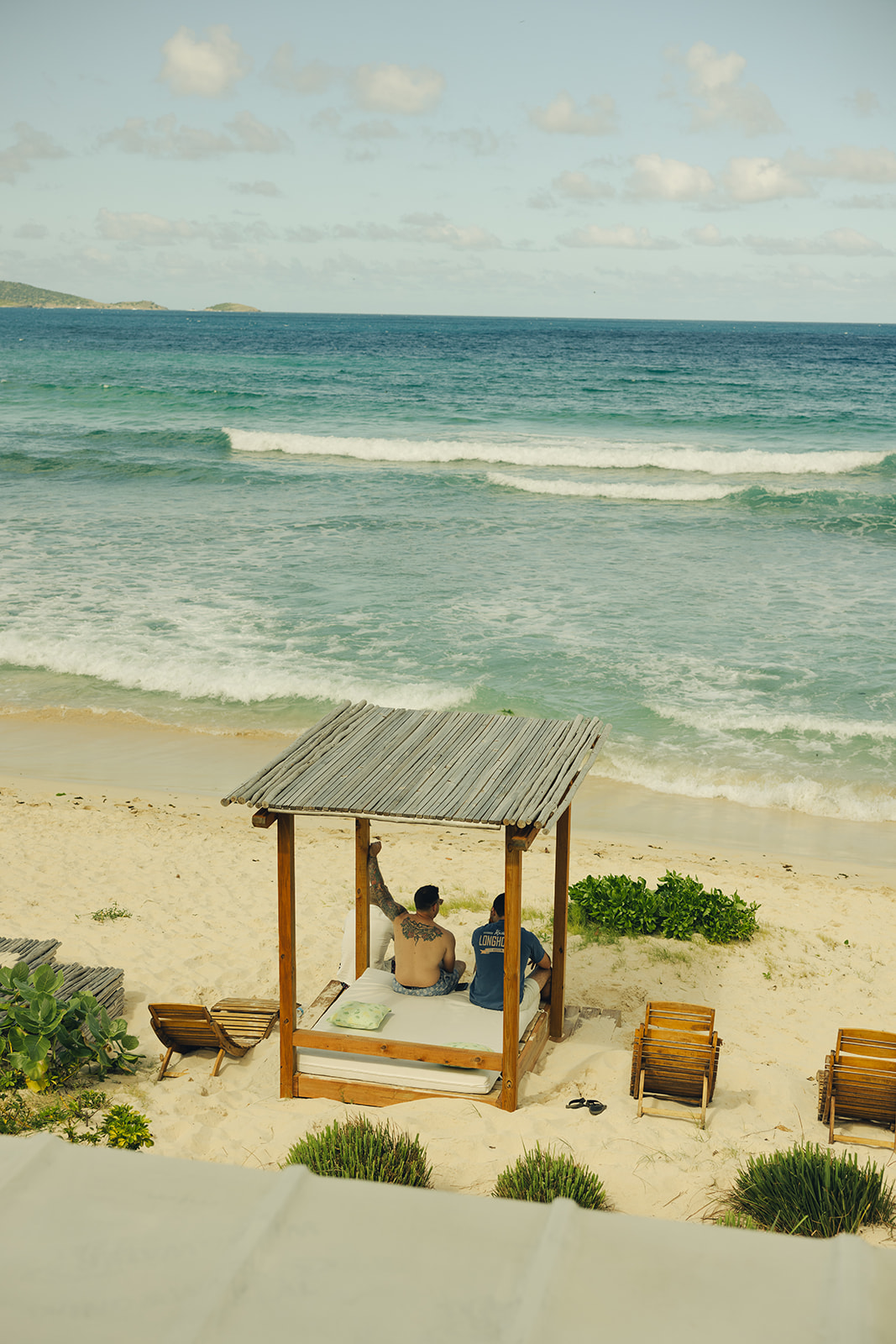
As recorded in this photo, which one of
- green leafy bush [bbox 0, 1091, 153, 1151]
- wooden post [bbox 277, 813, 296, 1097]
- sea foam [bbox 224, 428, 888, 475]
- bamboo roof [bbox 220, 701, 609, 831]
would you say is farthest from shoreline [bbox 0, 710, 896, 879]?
sea foam [bbox 224, 428, 888, 475]

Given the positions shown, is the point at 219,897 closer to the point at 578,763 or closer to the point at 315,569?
the point at 578,763

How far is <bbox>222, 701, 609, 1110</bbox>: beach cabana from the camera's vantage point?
237 inches

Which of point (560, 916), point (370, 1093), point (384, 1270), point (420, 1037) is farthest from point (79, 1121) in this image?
point (384, 1270)

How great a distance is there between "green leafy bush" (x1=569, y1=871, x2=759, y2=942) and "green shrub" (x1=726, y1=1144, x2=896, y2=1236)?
401 centimetres

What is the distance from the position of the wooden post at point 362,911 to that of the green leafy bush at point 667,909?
7.74 ft

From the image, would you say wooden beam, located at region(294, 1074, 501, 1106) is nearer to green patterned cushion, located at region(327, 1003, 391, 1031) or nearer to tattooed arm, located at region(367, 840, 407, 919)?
green patterned cushion, located at region(327, 1003, 391, 1031)

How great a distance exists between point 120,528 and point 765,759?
1759cm

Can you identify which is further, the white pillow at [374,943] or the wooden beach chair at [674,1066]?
the white pillow at [374,943]

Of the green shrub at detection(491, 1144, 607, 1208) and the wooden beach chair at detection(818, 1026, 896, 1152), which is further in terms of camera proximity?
the wooden beach chair at detection(818, 1026, 896, 1152)

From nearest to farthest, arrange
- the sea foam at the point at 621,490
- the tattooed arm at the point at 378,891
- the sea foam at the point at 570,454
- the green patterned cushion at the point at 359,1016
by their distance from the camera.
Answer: the green patterned cushion at the point at 359,1016, the tattooed arm at the point at 378,891, the sea foam at the point at 621,490, the sea foam at the point at 570,454

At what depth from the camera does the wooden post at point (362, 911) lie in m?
8.05

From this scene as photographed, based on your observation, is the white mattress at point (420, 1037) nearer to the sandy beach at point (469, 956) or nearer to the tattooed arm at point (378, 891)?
the sandy beach at point (469, 956)

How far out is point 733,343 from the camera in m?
90.6

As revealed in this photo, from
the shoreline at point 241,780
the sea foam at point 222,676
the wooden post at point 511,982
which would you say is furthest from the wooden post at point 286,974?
the sea foam at point 222,676
